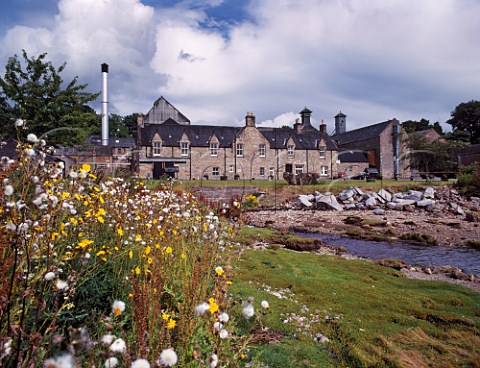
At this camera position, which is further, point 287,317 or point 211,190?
point 211,190

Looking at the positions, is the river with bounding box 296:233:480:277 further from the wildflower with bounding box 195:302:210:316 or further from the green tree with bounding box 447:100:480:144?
the green tree with bounding box 447:100:480:144

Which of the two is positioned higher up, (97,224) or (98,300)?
(97,224)

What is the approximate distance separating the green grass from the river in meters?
3.24

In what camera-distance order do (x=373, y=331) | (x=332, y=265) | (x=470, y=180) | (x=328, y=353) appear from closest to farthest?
(x=328, y=353) < (x=373, y=331) < (x=332, y=265) < (x=470, y=180)

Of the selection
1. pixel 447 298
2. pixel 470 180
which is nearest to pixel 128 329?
pixel 447 298

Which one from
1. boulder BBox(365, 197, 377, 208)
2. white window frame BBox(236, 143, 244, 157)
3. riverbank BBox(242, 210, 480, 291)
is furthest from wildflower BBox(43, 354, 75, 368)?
white window frame BBox(236, 143, 244, 157)

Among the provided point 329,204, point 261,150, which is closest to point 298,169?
point 261,150

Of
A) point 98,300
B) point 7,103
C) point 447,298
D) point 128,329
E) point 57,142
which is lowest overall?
point 447,298

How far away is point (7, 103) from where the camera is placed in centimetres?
1773

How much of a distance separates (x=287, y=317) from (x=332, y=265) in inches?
156

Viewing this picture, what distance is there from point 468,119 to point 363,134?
29.0 m

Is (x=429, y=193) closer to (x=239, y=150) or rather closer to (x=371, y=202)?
(x=371, y=202)

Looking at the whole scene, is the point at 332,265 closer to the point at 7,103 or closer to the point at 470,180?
the point at 7,103

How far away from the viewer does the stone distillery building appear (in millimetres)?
43500
